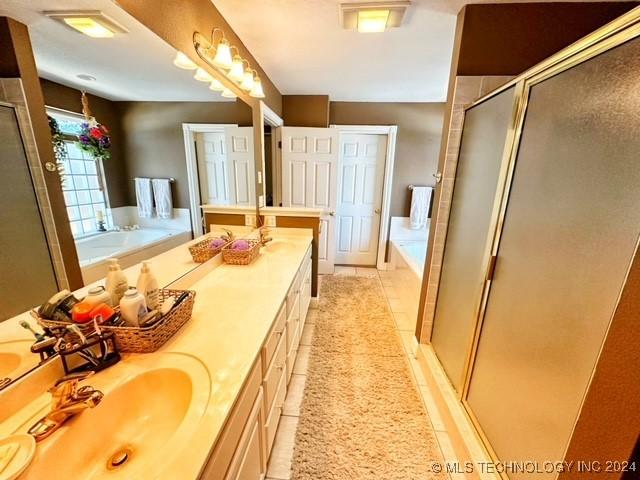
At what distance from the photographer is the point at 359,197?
381cm

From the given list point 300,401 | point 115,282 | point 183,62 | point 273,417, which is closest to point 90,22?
point 183,62

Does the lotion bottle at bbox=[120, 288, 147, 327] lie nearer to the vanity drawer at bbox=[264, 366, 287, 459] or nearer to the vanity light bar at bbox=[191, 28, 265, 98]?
the vanity drawer at bbox=[264, 366, 287, 459]

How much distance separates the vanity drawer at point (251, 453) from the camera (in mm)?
802

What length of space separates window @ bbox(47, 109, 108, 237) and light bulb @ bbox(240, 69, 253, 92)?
4.28ft

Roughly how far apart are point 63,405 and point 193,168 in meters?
1.18

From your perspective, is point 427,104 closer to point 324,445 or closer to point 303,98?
point 303,98

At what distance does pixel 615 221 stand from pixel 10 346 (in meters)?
1.76

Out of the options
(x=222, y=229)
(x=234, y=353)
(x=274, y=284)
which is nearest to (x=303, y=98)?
(x=222, y=229)

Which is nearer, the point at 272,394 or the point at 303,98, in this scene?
the point at 272,394

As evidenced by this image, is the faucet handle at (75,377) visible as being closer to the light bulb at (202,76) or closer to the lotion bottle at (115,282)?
the lotion bottle at (115,282)

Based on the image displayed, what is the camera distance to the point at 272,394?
121 cm

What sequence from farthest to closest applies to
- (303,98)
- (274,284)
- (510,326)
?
(303,98) → (274,284) → (510,326)

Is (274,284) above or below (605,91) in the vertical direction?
below

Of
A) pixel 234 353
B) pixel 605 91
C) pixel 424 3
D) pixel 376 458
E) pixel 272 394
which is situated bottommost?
pixel 376 458
